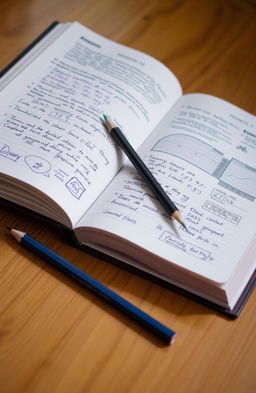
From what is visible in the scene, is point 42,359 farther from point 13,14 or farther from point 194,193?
point 13,14

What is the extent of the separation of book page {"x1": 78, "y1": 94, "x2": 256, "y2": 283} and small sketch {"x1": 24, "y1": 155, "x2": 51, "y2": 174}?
0.28ft

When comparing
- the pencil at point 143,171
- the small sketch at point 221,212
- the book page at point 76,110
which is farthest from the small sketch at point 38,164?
the small sketch at point 221,212

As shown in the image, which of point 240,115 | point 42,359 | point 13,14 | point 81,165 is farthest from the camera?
point 13,14

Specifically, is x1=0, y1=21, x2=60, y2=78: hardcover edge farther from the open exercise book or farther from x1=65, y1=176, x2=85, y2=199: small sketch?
x1=65, y1=176, x2=85, y2=199: small sketch

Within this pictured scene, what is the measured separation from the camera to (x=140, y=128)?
2.85 feet

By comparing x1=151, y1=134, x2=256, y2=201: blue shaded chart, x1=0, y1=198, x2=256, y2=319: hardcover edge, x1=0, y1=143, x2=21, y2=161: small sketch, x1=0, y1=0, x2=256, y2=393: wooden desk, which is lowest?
x1=0, y1=0, x2=256, y2=393: wooden desk

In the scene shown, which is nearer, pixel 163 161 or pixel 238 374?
pixel 238 374

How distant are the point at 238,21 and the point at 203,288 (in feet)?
2.26

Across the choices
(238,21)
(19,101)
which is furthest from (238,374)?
(238,21)

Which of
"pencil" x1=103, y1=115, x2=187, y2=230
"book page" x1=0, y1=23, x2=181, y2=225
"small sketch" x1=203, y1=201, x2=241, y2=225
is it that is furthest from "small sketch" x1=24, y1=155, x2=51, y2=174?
"small sketch" x1=203, y1=201, x2=241, y2=225

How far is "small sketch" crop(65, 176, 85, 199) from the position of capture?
74 centimetres

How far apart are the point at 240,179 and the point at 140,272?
213mm

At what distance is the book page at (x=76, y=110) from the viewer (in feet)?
2.47

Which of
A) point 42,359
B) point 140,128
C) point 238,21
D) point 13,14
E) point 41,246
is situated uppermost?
point 238,21
